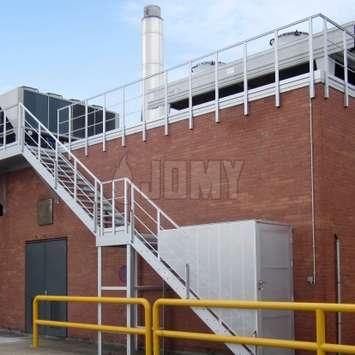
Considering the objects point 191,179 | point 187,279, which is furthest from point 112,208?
point 187,279

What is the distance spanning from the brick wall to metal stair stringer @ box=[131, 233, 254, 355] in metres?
1.39

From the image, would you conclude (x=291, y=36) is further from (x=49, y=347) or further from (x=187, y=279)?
(x=49, y=347)

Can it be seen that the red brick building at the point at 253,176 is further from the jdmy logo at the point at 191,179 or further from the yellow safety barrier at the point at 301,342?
the yellow safety barrier at the point at 301,342

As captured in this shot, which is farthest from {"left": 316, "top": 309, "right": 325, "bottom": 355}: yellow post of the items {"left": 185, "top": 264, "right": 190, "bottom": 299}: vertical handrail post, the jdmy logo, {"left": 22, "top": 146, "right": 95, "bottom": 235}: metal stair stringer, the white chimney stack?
the white chimney stack

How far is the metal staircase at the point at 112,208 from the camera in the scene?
10.8 meters

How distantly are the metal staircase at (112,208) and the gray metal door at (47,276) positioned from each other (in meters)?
2.12

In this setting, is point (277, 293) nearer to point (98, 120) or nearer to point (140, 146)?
point (140, 146)

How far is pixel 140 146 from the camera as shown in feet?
46.4

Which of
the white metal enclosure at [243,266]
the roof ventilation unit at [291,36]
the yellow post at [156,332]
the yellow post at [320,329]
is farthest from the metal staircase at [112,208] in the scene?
the roof ventilation unit at [291,36]

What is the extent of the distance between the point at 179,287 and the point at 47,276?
21.7 ft

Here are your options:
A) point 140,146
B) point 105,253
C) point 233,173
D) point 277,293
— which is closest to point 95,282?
point 105,253

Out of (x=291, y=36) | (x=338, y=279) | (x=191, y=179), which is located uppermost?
(x=291, y=36)

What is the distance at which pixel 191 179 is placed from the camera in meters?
→ 12.8

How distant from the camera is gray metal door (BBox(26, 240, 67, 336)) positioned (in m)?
15.8
